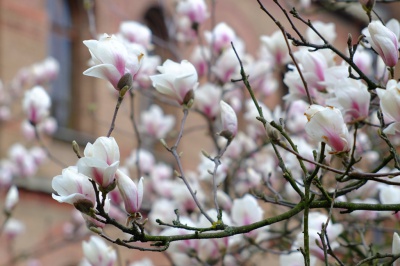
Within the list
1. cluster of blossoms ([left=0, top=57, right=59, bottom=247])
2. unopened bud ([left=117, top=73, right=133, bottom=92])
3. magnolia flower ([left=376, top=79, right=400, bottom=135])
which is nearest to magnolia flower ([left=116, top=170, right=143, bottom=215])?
unopened bud ([left=117, top=73, right=133, bottom=92])

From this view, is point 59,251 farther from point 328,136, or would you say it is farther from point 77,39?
point 328,136

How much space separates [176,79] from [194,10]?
1553 millimetres

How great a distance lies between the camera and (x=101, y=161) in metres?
1.45

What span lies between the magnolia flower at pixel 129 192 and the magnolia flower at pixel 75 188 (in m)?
0.06

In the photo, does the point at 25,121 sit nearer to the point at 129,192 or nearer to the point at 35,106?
the point at 35,106

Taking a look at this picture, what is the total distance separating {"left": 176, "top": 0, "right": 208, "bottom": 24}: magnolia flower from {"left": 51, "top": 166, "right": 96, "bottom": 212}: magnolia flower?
6.25 ft

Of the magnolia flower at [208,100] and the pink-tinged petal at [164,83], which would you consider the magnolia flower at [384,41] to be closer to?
the pink-tinged petal at [164,83]

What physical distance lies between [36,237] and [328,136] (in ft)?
22.0

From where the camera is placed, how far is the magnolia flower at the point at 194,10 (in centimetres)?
332

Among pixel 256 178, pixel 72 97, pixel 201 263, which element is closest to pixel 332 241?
pixel 201 263

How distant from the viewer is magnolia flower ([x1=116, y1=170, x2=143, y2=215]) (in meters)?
1.53

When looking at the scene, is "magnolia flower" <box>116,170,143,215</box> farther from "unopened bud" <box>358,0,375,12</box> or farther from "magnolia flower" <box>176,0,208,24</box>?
"magnolia flower" <box>176,0,208,24</box>

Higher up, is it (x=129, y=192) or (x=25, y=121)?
(x=25, y=121)

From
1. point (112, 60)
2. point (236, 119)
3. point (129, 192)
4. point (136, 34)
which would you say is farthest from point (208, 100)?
point (129, 192)
